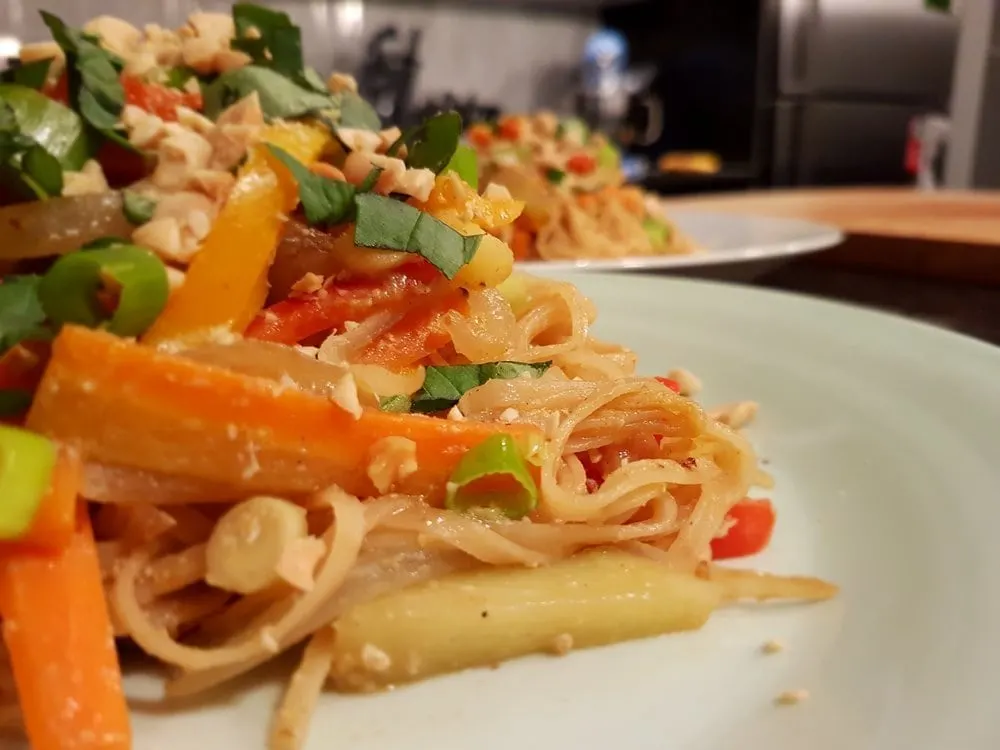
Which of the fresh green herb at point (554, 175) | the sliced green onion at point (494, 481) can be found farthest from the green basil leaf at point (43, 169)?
the fresh green herb at point (554, 175)

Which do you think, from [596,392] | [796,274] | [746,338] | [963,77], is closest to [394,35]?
[963,77]

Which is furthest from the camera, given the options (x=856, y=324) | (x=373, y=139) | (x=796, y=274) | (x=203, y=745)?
(x=796, y=274)

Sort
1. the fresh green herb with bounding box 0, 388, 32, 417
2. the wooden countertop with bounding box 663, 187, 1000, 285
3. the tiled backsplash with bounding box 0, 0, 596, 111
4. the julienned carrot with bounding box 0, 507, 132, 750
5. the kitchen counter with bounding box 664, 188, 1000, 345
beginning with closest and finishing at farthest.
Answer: the julienned carrot with bounding box 0, 507, 132, 750
the fresh green herb with bounding box 0, 388, 32, 417
the kitchen counter with bounding box 664, 188, 1000, 345
the wooden countertop with bounding box 663, 187, 1000, 285
the tiled backsplash with bounding box 0, 0, 596, 111

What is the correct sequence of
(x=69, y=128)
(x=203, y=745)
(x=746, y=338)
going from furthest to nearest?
1. (x=746, y=338)
2. (x=69, y=128)
3. (x=203, y=745)

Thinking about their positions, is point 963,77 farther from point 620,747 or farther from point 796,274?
point 620,747

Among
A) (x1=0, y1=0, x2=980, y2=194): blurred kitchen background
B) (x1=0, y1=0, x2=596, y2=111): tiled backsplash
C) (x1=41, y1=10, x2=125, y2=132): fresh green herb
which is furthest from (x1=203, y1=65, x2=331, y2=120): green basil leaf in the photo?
(x1=0, y1=0, x2=596, y2=111): tiled backsplash

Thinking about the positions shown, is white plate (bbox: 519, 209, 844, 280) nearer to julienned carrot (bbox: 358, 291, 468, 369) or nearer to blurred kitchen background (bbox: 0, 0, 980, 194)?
julienned carrot (bbox: 358, 291, 468, 369)

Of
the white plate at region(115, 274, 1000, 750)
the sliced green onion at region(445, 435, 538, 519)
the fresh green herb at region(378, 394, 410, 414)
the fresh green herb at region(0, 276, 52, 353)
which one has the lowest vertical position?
the white plate at region(115, 274, 1000, 750)
